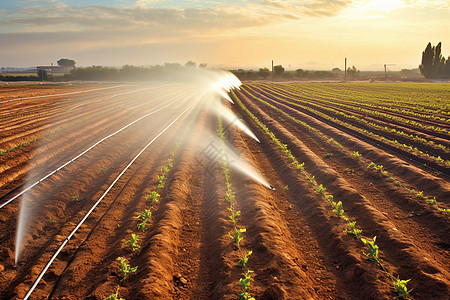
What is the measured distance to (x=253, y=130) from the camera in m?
20.5

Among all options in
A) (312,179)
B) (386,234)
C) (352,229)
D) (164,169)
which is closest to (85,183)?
(164,169)

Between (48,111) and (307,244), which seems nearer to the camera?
(307,244)

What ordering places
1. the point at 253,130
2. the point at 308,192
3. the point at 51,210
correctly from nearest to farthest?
the point at 51,210 < the point at 308,192 < the point at 253,130

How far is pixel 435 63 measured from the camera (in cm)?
9738

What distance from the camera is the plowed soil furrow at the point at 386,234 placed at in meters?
5.92

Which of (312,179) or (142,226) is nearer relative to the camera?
(142,226)

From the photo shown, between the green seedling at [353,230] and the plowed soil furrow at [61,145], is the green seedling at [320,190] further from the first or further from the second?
the plowed soil furrow at [61,145]

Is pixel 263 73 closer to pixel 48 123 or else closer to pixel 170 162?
pixel 48 123

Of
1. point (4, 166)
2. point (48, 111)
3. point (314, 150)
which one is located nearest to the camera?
point (4, 166)

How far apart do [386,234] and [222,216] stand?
3.65 metres

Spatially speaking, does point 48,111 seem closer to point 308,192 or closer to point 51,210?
point 51,210

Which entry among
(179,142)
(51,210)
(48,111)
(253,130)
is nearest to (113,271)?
(51,210)

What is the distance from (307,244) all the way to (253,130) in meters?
13.3

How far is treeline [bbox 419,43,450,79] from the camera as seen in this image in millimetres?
96012
